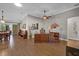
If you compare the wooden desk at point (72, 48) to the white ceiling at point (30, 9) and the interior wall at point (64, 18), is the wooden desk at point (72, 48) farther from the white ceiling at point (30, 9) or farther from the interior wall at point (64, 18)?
the white ceiling at point (30, 9)

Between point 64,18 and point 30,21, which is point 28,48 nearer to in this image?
point 30,21

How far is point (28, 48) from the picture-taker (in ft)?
11.2

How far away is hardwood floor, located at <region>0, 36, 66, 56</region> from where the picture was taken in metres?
3.25

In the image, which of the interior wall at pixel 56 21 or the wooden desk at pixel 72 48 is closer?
the wooden desk at pixel 72 48

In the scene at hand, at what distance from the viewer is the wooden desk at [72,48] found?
10.4ft

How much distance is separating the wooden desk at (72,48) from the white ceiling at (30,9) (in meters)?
0.72

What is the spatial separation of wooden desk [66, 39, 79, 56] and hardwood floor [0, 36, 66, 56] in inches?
3.8

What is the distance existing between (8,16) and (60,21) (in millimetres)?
1165

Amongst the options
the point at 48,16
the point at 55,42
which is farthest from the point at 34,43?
the point at 48,16

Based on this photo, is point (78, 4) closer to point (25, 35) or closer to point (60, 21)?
point (60, 21)

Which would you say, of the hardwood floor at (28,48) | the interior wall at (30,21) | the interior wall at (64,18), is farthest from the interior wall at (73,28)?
the interior wall at (30,21)

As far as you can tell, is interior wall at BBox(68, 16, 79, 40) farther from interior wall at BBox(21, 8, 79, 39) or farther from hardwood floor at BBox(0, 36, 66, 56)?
hardwood floor at BBox(0, 36, 66, 56)

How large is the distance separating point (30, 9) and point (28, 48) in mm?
876

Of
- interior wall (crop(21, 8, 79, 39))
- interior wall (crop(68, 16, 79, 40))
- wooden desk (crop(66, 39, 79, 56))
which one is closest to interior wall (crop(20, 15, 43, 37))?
interior wall (crop(21, 8, 79, 39))
